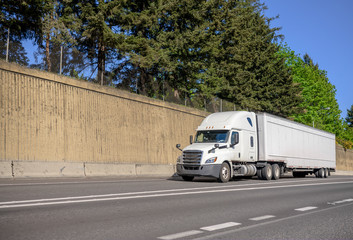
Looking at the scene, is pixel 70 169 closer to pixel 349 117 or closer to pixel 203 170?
pixel 203 170

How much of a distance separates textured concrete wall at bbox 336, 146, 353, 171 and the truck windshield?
42639 mm

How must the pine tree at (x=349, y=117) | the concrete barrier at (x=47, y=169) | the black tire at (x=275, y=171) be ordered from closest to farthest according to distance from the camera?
the concrete barrier at (x=47, y=169), the black tire at (x=275, y=171), the pine tree at (x=349, y=117)

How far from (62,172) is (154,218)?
37.1ft

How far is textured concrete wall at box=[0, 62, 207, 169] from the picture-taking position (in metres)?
17.2

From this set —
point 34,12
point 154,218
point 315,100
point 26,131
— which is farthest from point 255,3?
point 154,218

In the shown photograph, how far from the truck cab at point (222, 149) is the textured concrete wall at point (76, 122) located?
535 cm

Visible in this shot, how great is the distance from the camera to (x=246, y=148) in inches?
794

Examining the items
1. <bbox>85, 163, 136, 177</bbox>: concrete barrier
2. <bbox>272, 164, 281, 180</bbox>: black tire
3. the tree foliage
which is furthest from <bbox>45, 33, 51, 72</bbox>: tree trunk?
the tree foliage

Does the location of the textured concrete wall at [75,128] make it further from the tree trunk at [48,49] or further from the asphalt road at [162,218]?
the asphalt road at [162,218]

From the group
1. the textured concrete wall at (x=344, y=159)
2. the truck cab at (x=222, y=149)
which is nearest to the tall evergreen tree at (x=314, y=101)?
the textured concrete wall at (x=344, y=159)

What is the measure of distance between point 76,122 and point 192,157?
21.8 feet

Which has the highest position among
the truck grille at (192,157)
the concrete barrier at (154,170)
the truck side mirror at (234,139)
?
the truck side mirror at (234,139)

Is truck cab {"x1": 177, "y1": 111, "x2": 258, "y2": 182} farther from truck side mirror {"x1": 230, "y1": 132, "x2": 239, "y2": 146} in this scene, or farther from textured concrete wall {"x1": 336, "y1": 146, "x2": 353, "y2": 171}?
textured concrete wall {"x1": 336, "y1": 146, "x2": 353, "y2": 171}

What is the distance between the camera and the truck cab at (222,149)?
17.5 metres
